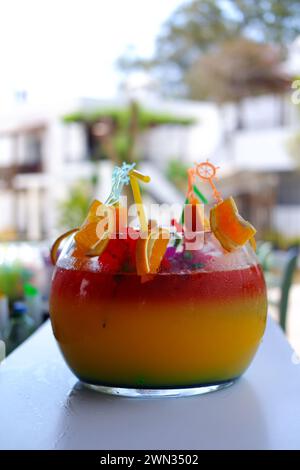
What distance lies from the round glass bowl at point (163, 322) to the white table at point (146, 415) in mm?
21

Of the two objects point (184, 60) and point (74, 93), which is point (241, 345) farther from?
point (184, 60)

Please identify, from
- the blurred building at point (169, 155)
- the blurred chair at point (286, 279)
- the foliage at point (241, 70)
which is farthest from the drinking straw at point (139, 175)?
the foliage at point (241, 70)

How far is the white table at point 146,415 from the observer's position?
49cm

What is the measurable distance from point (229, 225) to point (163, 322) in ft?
0.35

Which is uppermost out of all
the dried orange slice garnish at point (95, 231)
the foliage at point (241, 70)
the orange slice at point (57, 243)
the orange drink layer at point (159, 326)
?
the foliage at point (241, 70)

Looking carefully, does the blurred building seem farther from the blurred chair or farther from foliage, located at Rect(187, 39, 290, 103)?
the blurred chair

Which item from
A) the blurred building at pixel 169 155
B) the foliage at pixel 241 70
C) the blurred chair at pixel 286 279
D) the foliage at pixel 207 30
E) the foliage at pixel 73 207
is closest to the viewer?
the blurred chair at pixel 286 279

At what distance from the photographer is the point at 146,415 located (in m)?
0.56

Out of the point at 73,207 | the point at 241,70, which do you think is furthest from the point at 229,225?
the point at 241,70

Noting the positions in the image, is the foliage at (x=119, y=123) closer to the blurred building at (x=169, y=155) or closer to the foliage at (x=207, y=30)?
the blurred building at (x=169, y=155)

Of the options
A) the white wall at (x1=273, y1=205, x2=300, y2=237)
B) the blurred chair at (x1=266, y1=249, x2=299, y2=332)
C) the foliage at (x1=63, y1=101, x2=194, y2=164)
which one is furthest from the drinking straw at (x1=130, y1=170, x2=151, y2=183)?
the foliage at (x1=63, y1=101, x2=194, y2=164)

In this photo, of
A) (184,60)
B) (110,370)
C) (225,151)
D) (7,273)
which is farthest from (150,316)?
(184,60)

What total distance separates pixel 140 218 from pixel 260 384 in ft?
0.64

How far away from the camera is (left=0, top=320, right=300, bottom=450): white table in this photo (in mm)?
491
